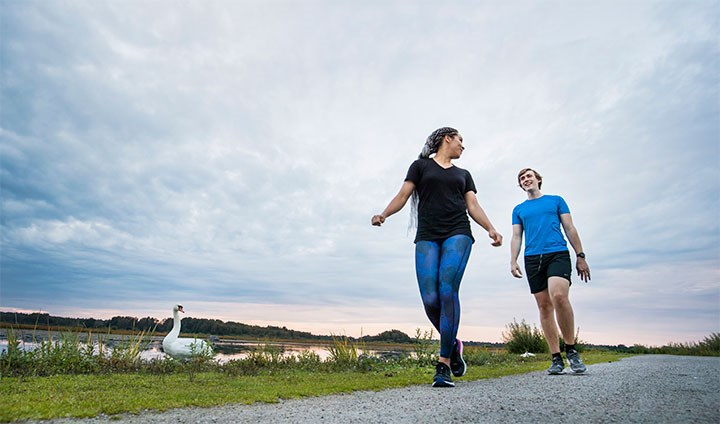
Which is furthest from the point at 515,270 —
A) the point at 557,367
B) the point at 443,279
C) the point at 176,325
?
the point at 176,325

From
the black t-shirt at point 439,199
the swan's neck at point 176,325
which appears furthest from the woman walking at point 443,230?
the swan's neck at point 176,325

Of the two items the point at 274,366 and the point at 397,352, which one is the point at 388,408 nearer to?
the point at 274,366

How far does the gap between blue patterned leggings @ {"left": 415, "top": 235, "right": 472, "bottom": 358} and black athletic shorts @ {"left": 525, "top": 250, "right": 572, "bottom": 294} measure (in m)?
1.97

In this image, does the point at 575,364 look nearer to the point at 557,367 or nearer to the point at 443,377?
the point at 557,367

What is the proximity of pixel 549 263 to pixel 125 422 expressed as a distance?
18.8 feet

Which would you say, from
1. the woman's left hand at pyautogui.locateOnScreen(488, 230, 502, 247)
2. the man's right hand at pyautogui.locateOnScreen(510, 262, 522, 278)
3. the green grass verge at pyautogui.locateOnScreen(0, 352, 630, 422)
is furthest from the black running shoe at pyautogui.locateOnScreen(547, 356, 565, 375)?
the woman's left hand at pyautogui.locateOnScreen(488, 230, 502, 247)

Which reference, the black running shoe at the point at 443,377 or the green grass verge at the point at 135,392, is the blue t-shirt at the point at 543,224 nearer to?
the green grass verge at the point at 135,392

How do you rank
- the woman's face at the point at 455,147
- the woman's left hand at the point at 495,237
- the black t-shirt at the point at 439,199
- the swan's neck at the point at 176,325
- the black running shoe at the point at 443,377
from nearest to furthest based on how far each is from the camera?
the black running shoe at the point at 443,377, the black t-shirt at the point at 439,199, the woman's left hand at the point at 495,237, the woman's face at the point at 455,147, the swan's neck at the point at 176,325

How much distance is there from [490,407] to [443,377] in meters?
1.38

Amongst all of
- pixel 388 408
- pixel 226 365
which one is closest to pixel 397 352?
pixel 226 365

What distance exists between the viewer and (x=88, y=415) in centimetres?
327

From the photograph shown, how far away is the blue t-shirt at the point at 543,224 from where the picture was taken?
6738mm

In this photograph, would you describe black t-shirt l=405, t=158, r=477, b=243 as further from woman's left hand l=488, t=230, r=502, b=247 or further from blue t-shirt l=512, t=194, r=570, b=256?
blue t-shirt l=512, t=194, r=570, b=256

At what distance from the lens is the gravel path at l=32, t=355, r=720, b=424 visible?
3186mm
